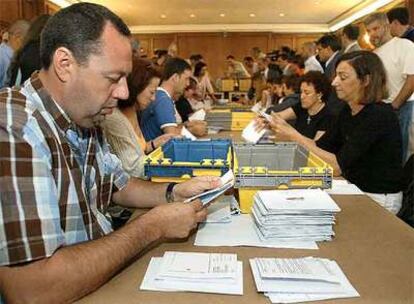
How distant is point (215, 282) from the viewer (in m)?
0.97

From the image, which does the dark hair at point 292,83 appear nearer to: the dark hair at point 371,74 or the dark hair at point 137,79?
the dark hair at point 371,74

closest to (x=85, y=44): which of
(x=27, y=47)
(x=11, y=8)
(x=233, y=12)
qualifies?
(x=27, y=47)

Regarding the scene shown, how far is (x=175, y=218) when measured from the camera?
1.19 meters

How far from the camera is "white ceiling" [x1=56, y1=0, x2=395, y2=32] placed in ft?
29.8

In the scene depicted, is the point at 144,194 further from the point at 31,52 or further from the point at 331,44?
the point at 331,44

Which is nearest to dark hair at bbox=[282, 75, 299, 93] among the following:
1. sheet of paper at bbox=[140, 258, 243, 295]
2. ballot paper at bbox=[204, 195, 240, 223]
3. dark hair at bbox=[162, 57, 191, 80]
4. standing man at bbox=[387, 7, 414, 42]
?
standing man at bbox=[387, 7, 414, 42]

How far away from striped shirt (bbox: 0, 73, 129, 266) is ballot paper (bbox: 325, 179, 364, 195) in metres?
0.91

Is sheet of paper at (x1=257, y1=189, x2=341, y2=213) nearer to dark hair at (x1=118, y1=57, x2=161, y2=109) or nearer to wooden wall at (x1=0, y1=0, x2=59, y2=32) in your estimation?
dark hair at (x1=118, y1=57, x2=161, y2=109)

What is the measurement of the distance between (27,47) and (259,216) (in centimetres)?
159

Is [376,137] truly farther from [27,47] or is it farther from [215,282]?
[27,47]

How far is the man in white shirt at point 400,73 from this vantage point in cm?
345

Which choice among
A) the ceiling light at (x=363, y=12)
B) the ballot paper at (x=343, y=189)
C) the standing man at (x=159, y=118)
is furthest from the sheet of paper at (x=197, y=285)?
the ceiling light at (x=363, y=12)

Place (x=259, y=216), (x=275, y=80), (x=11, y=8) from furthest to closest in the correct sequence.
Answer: (x=11, y=8), (x=275, y=80), (x=259, y=216)

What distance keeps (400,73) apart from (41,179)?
328 cm
